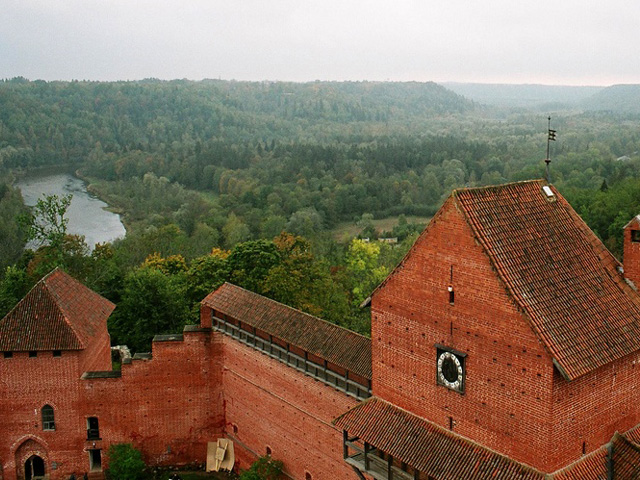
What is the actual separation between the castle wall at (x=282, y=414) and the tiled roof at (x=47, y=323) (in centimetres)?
620

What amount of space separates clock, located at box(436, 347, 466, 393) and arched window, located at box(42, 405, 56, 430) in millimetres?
18891

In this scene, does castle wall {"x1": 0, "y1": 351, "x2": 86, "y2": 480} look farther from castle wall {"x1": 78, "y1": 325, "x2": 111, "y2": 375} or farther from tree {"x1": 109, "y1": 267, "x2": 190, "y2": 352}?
tree {"x1": 109, "y1": 267, "x2": 190, "y2": 352}

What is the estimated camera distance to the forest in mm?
40875

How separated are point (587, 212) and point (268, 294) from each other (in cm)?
4060

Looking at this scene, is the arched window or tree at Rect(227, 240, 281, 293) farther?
tree at Rect(227, 240, 281, 293)

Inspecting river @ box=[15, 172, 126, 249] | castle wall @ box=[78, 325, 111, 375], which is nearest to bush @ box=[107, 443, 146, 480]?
castle wall @ box=[78, 325, 111, 375]

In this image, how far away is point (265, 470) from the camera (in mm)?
27797

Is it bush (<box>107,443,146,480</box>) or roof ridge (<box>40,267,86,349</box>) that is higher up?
roof ridge (<box>40,267,86,349</box>)

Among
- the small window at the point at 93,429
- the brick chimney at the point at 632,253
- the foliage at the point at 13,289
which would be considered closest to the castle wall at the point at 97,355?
the small window at the point at 93,429

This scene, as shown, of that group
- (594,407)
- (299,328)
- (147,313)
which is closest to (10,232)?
(147,313)

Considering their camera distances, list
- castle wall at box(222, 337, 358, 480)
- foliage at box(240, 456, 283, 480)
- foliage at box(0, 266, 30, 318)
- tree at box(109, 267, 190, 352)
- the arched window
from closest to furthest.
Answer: castle wall at box(222, 337, 358, 480)
foliage at box(240, 456, 283, 480)
the arched window
tree at box(109, 267, 190, 352)
foliage at box(0, 266, 30, 318)

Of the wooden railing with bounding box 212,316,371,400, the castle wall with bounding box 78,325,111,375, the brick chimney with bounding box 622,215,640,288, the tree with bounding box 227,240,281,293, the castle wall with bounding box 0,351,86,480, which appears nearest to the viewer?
the brick chimney with bounding box 622,215,640,288

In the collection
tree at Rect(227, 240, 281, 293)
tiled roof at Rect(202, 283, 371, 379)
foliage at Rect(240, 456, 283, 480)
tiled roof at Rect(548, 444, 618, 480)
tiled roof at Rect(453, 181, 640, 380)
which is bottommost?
foliage at Rect(240, 456, 283, 480)

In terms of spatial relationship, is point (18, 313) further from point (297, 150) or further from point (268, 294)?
point (297, 150)
